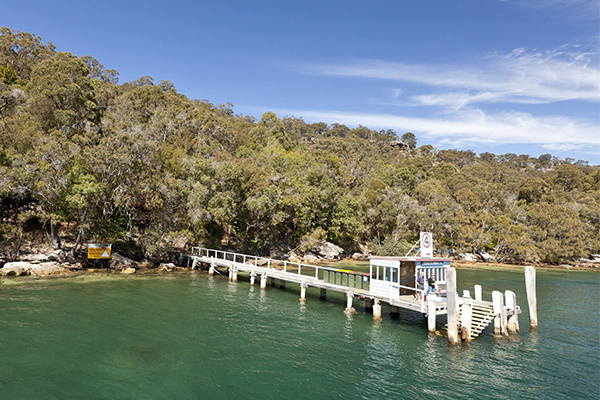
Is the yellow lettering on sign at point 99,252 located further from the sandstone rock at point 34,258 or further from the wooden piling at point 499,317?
the wooden piling at point 499,317

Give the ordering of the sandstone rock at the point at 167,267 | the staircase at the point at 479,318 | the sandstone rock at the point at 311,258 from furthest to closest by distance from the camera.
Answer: the sandstone rock at the point at 311,258 → the sandstone rock at the point at 167,267 → the staircase at the point at 479,318

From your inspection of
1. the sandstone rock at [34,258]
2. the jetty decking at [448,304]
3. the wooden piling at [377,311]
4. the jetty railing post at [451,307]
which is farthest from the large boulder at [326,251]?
the jetty railing post at [451,307]

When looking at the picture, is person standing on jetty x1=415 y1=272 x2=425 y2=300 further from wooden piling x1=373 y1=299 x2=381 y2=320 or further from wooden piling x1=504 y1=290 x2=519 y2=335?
wooden piling x1=504 y1=290 x2=519 y2=335

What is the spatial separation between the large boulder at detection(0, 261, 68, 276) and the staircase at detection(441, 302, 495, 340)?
105ft

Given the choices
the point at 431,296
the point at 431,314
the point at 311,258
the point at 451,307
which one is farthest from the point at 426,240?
the point at 311,258

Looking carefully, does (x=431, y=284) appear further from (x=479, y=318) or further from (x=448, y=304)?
(x=479, y=318)

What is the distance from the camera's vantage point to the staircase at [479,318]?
18.5 meters

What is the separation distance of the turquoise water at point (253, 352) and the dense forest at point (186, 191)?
447 inches

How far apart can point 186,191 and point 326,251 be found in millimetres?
26282

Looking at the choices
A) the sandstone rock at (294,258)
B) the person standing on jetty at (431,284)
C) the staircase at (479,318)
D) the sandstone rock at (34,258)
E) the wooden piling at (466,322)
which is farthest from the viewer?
the sandstone rock at (294,258)

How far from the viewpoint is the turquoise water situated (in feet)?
39.9

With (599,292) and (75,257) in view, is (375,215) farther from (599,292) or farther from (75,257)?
(75,257)

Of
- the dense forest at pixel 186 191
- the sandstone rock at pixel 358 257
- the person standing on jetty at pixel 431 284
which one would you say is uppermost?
the dense forest at pixel 186 191

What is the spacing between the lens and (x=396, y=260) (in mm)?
20734
